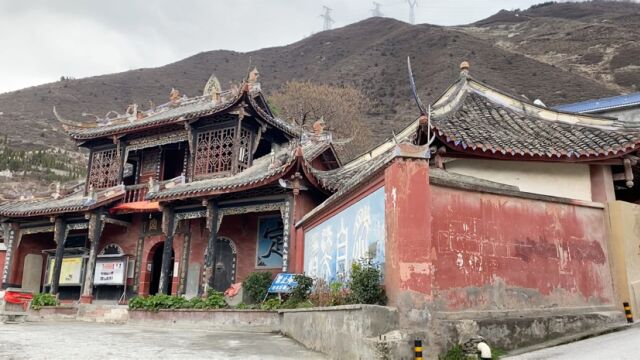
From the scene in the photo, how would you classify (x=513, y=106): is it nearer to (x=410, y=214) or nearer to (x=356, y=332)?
(x=410, y=214)

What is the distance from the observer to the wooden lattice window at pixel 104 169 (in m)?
21.8

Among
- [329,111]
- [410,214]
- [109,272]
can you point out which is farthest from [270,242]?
[329,111]

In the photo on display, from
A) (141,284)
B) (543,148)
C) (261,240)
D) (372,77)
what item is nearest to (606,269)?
(543,148)

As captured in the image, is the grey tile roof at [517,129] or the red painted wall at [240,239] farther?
the red painted wall at [240,239]

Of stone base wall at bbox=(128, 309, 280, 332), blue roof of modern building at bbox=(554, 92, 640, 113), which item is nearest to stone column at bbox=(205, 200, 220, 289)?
stone base wall at bbox=(128, 309, 280, 332)

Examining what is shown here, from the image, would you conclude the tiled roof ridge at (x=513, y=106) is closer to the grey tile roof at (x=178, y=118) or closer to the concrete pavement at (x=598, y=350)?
the concrete pavement at (x=598, y=350)

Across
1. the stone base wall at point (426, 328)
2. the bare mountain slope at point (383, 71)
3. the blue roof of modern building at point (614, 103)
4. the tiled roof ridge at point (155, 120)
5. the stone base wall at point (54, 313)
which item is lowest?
the stone base wall at point (54, 313)

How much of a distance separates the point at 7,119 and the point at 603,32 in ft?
245

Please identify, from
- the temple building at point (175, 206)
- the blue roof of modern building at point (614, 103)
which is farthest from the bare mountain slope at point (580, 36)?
the temple building at point (175, 206)

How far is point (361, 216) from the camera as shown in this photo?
8.67 metres

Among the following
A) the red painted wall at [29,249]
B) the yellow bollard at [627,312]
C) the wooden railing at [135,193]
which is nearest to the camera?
the yellow bollard at [627,312]

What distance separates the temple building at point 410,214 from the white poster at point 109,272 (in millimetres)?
49

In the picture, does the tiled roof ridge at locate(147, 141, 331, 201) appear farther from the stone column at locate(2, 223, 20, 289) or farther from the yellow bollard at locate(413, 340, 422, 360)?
the stone column at locate(2, 223, 20, 289)

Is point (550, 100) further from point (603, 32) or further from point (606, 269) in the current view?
point (606, 269)
